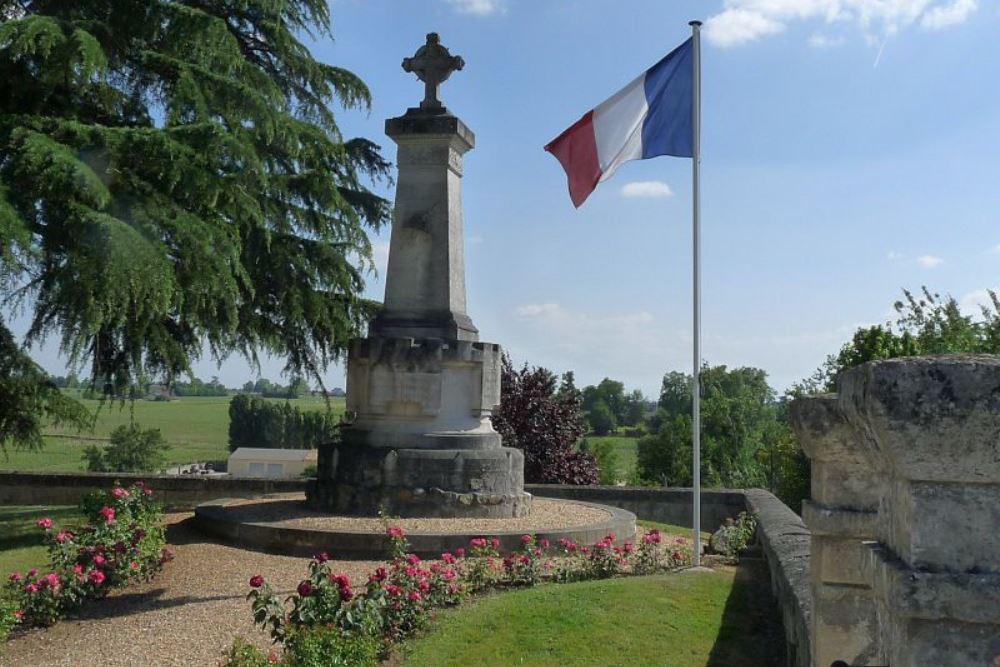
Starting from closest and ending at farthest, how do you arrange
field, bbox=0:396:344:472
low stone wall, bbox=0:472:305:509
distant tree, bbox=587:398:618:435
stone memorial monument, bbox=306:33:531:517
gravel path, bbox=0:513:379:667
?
gravel path, bbox=0:513:379:667
stone memorial monument, bbox=306:33:531:517
low stone wall, bbox=0:472:305:509
field, bbox=0:396:344:472
distant tree, bbox=587:398:618:435

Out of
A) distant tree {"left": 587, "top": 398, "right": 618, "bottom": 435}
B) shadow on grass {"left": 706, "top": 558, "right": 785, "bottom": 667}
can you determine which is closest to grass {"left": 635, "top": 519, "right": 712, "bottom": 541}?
shadow on grass {"left": 706, "top": 558, "right": 785, "bottom": 667}

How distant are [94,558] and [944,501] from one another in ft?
24.3

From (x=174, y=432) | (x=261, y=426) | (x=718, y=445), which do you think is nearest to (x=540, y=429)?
(x=718, y=445)

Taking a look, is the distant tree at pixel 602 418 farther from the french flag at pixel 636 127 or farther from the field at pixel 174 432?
the french flag at pixel 636 127

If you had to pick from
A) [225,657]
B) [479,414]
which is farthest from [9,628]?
[479,414]

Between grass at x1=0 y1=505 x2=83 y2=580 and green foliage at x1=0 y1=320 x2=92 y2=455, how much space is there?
1.06m

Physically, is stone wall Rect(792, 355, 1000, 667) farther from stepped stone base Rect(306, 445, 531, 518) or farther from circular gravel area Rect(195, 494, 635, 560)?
stepped stone base Rect(306, 445, 531, 518)

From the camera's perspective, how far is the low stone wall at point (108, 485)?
15.0 m

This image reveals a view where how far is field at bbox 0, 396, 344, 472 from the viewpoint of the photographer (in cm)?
4392

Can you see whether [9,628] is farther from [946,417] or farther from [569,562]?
[946,417]

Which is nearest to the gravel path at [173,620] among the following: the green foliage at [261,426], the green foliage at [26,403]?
the green foliage at [26,403]

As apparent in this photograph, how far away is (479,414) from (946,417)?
9795mm

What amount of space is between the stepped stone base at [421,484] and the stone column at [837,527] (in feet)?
24.8

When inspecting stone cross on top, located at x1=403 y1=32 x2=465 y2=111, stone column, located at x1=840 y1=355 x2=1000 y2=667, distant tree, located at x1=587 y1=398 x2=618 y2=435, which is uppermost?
stone cross on top, located at x1=403 y1=32 x2=465 y2=111
